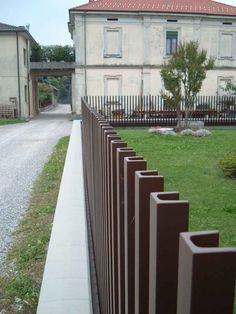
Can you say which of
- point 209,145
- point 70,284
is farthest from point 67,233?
point 209,145

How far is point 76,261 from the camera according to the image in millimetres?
3500

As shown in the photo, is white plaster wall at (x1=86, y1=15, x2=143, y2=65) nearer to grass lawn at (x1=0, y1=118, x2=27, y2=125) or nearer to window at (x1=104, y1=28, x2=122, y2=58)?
window at (x1=104, y1=28, x2=122, y2=58)

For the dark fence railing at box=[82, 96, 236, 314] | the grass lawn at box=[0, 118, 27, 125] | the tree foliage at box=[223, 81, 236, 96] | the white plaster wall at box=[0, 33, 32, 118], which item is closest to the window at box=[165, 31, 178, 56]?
the tree foliage at box=[223, 81, 236, 96]

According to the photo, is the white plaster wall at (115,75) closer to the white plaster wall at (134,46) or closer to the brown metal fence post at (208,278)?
the white plaster wall at (134,46)

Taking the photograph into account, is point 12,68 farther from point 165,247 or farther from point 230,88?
point 165,247

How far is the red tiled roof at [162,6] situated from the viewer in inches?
1260

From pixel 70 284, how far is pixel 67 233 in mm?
1082

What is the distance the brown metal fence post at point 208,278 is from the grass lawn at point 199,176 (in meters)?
3.75

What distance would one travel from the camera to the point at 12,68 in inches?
1283

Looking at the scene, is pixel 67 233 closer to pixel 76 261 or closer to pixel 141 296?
pixel 76 261

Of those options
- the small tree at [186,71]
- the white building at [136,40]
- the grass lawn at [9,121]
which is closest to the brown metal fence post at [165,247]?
the small tree at [186,71]

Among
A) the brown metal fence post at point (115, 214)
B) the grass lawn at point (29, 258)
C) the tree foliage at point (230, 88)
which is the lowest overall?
the grass lawn at point (29, 258)

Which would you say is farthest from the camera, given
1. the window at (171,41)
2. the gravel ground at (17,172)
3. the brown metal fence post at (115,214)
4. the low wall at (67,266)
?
the window at (171,41)

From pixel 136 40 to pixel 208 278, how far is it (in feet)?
108
